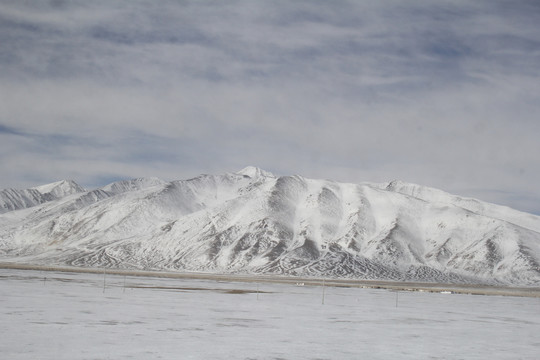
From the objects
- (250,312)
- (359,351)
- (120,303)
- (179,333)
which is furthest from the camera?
(120,303)

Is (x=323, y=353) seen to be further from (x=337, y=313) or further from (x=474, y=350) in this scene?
(x=337, y=313)

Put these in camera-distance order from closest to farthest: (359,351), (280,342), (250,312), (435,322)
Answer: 1. (359,351)
2. (280,342)
3. (435,322)
4. (250,312)

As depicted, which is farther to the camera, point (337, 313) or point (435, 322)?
point (337, 313)

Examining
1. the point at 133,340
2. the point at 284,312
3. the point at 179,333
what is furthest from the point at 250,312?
the point at 133,340

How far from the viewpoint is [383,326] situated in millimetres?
36031

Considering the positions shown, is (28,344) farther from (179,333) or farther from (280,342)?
(280,342)

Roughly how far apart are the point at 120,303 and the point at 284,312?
12.5 metres

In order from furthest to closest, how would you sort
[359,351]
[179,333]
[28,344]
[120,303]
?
[120,303] → [179,333] → [359,351] → [28,344]

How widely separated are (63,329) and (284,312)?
1969 centimetres

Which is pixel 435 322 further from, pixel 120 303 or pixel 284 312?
pixel 120 303

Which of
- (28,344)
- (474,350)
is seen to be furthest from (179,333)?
(474,350)

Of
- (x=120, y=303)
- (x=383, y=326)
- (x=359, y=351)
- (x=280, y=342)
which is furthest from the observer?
(x=120, y=303)

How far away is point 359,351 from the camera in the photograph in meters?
24.8

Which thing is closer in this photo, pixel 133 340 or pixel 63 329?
pixel 133 340
